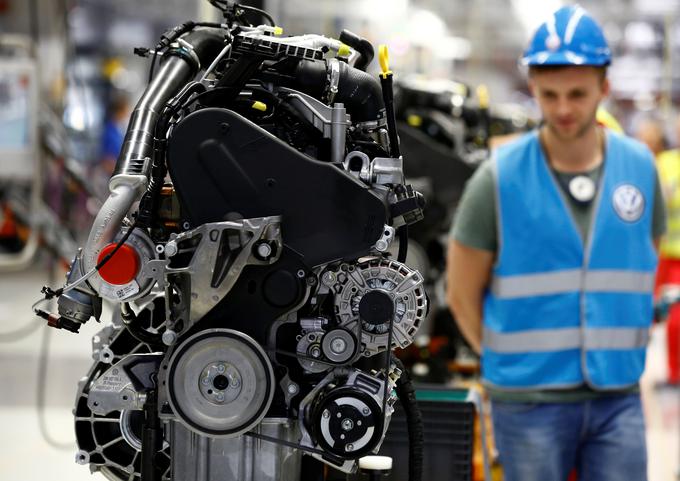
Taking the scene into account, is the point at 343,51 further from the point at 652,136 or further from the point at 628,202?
the point at 652,136

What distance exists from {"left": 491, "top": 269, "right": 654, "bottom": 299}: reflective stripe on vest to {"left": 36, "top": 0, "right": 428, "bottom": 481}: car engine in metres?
0.94

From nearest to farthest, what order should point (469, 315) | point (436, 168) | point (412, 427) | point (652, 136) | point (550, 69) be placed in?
point (412, 427), point (550, 69), point (469, 315), point (436, 168), point (652, 136)

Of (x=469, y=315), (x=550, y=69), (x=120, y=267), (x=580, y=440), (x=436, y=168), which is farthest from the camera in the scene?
(x=436, y=168)

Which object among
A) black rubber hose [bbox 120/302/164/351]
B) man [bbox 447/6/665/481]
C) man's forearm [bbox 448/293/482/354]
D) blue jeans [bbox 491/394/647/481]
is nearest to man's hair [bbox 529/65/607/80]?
man [bbox 447/6/665/481]

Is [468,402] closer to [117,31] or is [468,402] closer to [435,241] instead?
[435,241]

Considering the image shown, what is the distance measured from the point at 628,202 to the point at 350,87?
1166 millimetres

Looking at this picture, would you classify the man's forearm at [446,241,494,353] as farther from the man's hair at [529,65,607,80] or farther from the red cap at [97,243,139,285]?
the red cap at [97,243,139,285]

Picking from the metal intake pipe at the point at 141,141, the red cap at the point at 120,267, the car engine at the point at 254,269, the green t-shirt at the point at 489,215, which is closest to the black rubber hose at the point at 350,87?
the car engine at the point at 254,269

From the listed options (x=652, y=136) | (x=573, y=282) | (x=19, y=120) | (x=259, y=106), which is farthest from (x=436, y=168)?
(x=652, y=136)

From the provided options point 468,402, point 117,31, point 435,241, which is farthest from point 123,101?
point 468,402

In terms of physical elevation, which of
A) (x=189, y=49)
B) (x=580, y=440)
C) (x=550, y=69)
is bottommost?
(x=580, y=440)

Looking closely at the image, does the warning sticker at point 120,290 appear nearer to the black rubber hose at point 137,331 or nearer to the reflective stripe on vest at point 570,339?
the black rubber hose at point 137,331

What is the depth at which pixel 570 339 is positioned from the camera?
310 cm

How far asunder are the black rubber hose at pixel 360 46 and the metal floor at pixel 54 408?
7.40 ft
